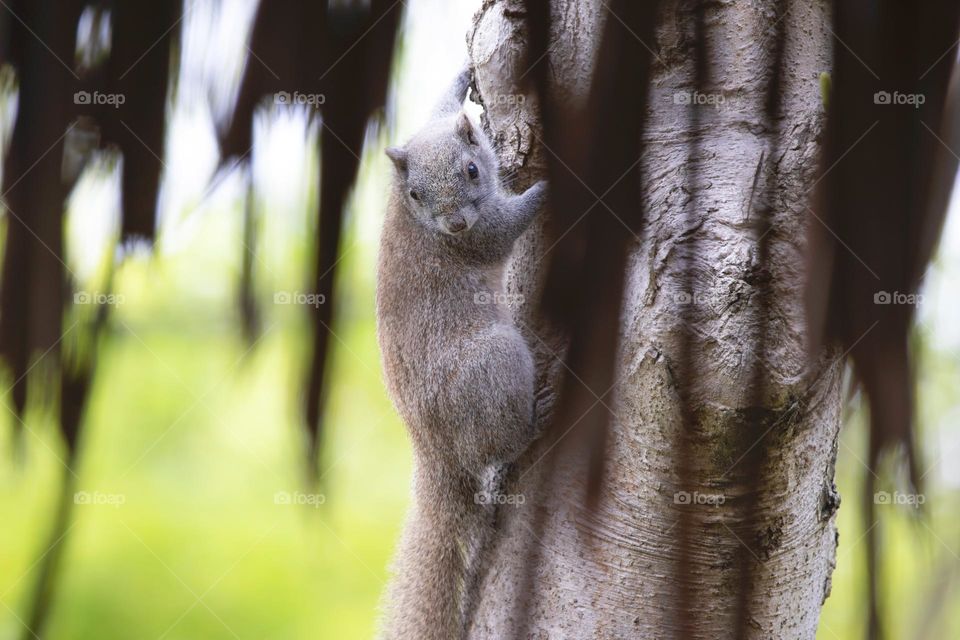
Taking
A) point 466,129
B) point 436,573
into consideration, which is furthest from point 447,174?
point 436,573

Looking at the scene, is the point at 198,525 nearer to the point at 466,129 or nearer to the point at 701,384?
the point at 466,129

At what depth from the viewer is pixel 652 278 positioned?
1.19 m

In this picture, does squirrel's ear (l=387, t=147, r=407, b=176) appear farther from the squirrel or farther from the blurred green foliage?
the blurred green foliage

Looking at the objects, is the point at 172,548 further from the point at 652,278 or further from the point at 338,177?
the point at 338,177

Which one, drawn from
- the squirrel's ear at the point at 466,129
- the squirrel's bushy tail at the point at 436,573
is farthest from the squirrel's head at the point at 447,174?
the squirrel's bushy tail at the point at 436,573

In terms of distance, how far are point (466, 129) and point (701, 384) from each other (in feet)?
6.23

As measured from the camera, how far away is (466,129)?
2.79m

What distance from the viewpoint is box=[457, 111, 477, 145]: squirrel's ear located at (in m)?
2.79

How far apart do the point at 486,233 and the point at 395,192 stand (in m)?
0.46

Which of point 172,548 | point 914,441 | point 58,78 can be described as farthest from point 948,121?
point 172,548

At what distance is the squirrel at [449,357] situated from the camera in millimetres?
2143

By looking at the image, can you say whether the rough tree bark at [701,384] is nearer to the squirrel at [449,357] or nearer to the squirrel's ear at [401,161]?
the squirrel at [449,357]

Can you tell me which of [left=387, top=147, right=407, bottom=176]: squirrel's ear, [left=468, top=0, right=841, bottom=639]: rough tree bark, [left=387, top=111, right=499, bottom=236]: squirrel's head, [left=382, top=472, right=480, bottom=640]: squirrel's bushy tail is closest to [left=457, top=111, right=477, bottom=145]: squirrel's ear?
[left=387, top=111, right=499, bottom=236]: squirrel's head

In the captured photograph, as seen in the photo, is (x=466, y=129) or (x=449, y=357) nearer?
(x=449, y=357)
